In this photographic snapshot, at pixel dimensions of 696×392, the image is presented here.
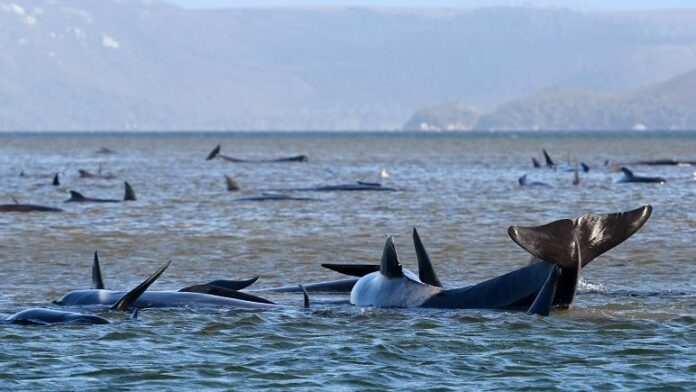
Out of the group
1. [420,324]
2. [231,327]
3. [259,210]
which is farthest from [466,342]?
[259,210]

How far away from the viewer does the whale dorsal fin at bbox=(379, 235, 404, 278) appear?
15030 millimetres

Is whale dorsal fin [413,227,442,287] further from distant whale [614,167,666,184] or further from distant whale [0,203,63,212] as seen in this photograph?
distant whale [614,167,666,184]

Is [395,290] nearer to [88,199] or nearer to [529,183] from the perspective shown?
[88,199]

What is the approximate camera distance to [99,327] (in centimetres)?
1483

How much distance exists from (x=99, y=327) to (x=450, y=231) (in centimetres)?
1376

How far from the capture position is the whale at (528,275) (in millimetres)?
13703

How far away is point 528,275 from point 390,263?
1.36 meters

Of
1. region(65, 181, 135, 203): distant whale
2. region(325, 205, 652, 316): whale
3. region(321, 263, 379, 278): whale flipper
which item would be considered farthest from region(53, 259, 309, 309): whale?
region(65, 181, 135, 203): distant whale

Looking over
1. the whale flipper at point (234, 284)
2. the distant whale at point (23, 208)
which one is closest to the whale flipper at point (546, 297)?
the whale flipper at point (234, 284)

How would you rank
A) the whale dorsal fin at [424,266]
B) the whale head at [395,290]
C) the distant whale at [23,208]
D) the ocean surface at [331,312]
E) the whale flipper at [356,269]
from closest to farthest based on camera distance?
the ocean surface at [331,312], the whale dorsal fin at [424,266], the whale head at [395,290], the whale flipper at [356,269], the distant whale at [23,208]

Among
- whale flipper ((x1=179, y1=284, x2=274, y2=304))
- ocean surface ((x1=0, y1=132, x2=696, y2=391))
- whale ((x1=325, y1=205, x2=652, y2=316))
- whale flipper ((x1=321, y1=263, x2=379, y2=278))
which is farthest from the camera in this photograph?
whale flipper ((x1=321, y1=263, x2=379, y2=278))

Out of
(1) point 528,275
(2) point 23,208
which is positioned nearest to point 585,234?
(1) point 528,275

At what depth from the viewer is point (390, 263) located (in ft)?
50.4

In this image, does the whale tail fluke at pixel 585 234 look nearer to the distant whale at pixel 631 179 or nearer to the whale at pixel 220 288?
the whale at pixel 220 288
